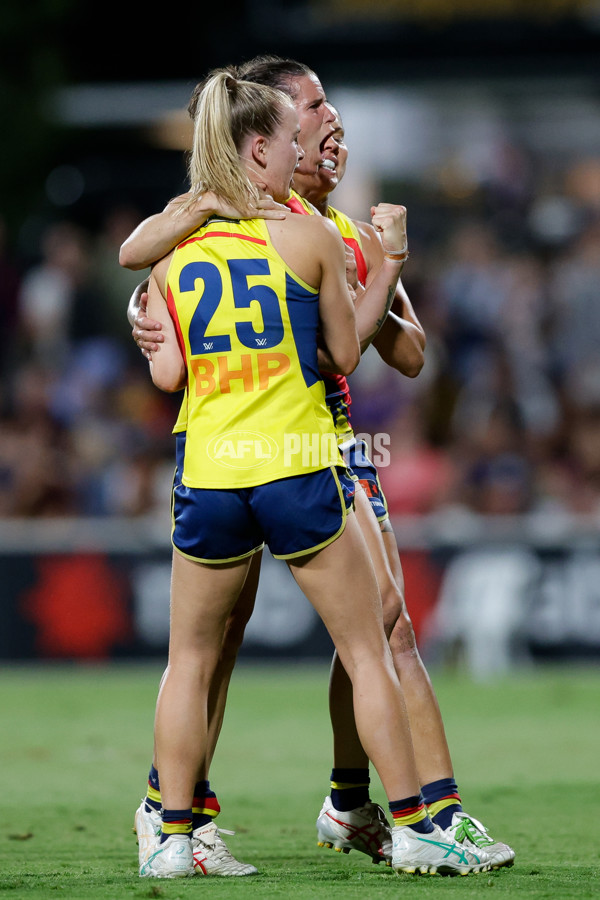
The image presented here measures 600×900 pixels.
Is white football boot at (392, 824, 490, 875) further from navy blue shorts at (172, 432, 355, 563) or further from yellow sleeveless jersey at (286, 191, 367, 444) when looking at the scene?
yellow sleeveless jersey at (286, 191, 367, 444)

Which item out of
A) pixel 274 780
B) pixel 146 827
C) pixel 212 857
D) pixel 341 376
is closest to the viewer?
pixel 212 857

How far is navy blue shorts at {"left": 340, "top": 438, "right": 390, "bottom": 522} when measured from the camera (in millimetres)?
4715

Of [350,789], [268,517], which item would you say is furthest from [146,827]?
[268,517]

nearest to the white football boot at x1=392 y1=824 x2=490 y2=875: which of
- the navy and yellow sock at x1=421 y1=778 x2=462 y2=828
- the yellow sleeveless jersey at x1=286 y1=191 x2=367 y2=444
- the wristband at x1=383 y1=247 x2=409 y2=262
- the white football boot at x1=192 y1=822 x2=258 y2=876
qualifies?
the navy and yellow sock at x1=421 y1=778 x2=462 y2=828

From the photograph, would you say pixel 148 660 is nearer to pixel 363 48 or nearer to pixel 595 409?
pixel 595 409

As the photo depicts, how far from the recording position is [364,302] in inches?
176

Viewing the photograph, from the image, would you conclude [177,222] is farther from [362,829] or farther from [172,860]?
[362,829]

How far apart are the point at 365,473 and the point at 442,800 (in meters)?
1.10

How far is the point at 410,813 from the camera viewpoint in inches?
163

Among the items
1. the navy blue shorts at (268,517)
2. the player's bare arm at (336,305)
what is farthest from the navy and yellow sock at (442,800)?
the player's bare arm at (336,305)

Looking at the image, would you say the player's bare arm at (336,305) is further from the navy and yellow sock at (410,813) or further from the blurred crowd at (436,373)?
the blurred crowd at (436,373)

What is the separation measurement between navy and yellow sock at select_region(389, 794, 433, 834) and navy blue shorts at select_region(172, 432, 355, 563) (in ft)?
2.57

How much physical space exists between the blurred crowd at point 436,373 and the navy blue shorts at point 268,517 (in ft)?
23.2

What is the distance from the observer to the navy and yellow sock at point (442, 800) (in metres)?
4.54
